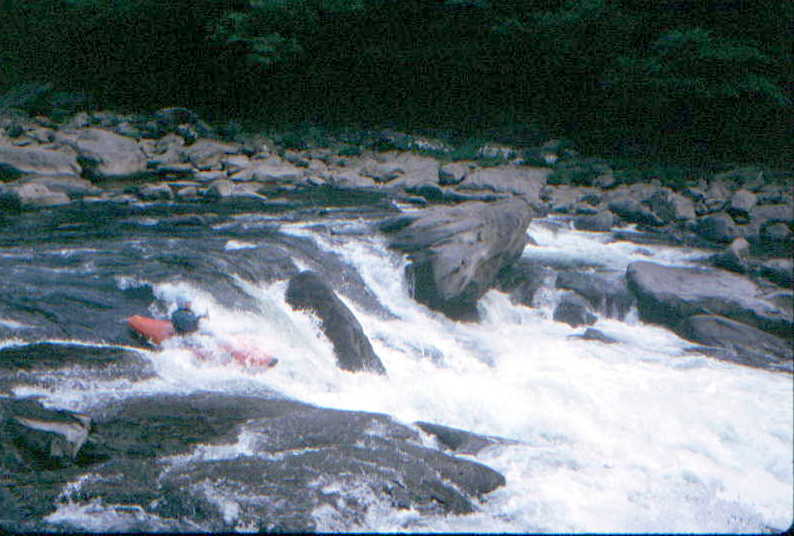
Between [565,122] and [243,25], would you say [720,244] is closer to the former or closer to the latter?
[565,122]

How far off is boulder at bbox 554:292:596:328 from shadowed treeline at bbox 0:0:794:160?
249 inches

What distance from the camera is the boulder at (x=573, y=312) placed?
600 cm

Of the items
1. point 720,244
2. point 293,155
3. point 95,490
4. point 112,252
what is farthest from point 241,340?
point 293,155

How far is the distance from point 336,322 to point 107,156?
694 cm

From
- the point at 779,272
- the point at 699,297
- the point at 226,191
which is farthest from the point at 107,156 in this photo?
the point at 779,272

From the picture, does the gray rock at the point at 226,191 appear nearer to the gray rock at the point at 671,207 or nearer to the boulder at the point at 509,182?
the boulder at the point at 509,182

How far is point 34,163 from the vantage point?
30.0 ft

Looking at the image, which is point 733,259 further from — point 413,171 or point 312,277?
point 413,171

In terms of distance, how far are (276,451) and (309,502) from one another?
48cm

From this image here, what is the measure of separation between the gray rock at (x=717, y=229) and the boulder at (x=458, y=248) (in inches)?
124

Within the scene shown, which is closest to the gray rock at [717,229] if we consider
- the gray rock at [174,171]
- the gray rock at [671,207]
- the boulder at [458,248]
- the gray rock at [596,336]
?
the gray rock at [671,207]

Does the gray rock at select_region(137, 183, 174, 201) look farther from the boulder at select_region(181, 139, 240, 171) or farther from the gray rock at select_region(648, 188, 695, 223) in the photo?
the gray rock at select_region(648, 188, 695, 223)

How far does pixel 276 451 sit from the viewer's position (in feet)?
9.65

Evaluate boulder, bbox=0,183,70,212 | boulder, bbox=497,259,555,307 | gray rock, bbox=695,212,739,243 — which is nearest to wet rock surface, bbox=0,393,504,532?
boulder, bbox=497,259,555,307
